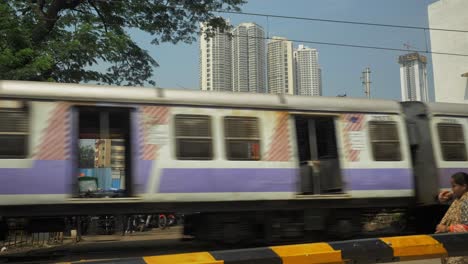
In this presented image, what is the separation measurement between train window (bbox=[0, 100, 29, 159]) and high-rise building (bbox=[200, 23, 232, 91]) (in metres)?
15.7

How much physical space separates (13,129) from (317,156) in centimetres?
557

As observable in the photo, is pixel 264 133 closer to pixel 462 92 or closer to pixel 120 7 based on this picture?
pixel 120 7

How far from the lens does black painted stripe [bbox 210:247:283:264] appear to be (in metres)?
3.73

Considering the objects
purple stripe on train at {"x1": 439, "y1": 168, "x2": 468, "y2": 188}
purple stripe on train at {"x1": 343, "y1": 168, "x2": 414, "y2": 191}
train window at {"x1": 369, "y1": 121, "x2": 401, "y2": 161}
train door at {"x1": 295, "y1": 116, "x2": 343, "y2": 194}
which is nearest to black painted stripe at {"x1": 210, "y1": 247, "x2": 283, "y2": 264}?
train door at {"x1": 295, "y1": 116, "x2": 343, "y2": 194}

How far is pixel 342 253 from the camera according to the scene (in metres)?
4.02

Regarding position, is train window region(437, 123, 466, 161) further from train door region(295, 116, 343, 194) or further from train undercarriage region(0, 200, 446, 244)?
train door region(295, 116, 343, 194)

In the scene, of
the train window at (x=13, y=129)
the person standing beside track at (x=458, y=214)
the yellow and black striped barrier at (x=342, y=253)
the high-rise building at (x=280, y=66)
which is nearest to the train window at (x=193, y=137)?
the train window at (x=13, y=129)

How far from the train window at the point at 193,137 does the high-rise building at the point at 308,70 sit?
81.9 ft

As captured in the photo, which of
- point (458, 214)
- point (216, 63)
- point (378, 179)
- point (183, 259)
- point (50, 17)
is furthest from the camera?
point (216, 63)

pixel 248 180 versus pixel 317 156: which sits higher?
pixel 317 156

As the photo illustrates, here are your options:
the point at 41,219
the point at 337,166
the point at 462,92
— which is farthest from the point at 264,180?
the point at 462,92

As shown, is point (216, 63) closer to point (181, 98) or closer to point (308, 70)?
point (308, 70)

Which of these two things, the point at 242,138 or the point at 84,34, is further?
the point at 84,34

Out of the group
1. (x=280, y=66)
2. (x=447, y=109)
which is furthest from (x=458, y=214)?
(x=280, y=66)
